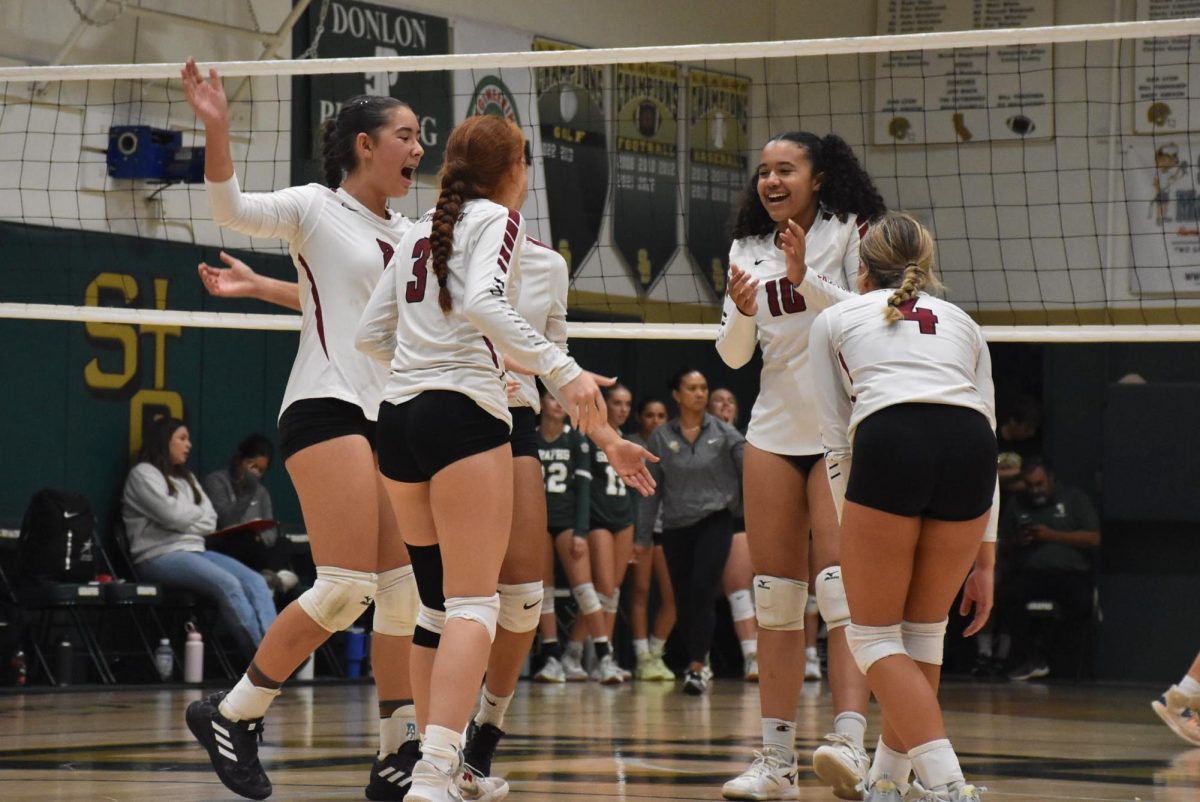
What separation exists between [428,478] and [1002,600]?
10.2 metres

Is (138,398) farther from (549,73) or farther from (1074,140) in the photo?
(1074,140)

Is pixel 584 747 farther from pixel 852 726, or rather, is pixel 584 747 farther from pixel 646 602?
pixel 646 602

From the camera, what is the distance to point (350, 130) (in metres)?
4.85

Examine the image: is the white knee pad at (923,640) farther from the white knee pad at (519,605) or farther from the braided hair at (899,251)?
the white knee pad at (519,605)

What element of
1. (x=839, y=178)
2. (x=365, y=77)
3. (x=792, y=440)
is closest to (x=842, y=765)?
(x=792, y=440)

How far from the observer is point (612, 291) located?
14.5m

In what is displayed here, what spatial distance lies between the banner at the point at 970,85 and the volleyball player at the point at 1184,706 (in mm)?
8522

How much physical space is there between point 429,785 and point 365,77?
9.47m

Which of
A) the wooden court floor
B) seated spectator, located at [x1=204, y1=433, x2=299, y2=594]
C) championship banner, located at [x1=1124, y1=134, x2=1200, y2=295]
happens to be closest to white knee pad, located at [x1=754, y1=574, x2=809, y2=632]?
the wooden court floor

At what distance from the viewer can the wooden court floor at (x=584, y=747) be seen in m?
4.87

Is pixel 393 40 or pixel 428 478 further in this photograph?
pixel 393 40

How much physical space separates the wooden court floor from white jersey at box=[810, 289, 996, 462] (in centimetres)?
117

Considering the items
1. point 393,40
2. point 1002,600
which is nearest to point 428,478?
point 393,40

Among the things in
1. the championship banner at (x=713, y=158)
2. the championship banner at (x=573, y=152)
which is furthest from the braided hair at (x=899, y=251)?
the championship banner at (x=713, y=158)
